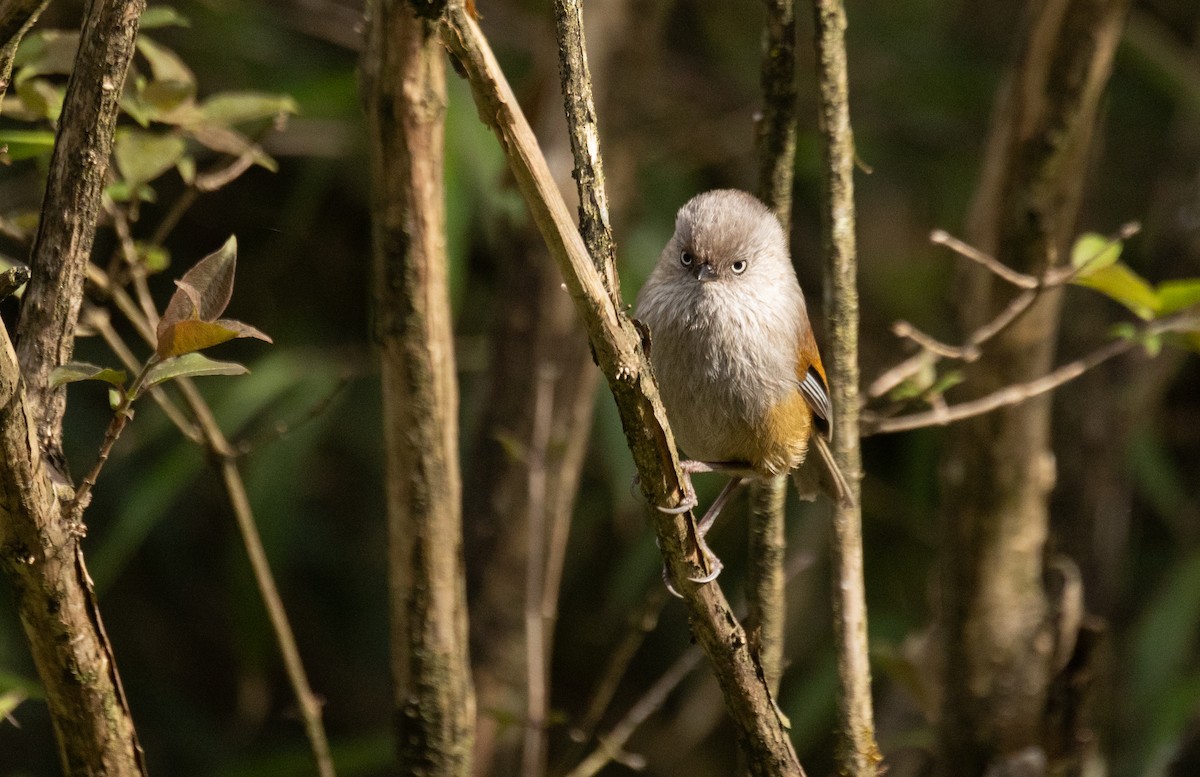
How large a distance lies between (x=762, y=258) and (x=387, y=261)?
2.68 ft

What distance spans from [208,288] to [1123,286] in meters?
1.81

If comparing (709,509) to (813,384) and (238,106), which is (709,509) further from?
(238,106)

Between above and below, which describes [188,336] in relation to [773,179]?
below

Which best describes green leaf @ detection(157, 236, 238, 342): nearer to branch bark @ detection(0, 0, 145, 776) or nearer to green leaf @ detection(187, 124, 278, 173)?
branch bark @ detection(0, 0, 145, 776)

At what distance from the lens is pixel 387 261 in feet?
7.52

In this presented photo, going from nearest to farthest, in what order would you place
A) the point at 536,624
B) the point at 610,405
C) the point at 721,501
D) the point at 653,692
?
the point at 721,501 → the point at 653,692 → the point at 536,624 → the point at 610,405

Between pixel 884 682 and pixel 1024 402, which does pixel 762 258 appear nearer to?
pixel 1024 402

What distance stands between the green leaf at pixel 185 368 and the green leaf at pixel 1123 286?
168 cm

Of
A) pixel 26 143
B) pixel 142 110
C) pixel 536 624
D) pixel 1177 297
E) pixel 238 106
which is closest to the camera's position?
pixel 26 143

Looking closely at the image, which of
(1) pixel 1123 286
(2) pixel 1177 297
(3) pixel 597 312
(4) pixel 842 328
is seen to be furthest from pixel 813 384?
(3) pixel 597 312

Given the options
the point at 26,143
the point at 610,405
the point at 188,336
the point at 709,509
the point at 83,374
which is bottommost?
the point at 83,374

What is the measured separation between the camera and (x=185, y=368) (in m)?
1.67

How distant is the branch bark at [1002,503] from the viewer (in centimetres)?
319

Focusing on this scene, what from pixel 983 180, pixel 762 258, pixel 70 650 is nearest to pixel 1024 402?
pixel 983 180
